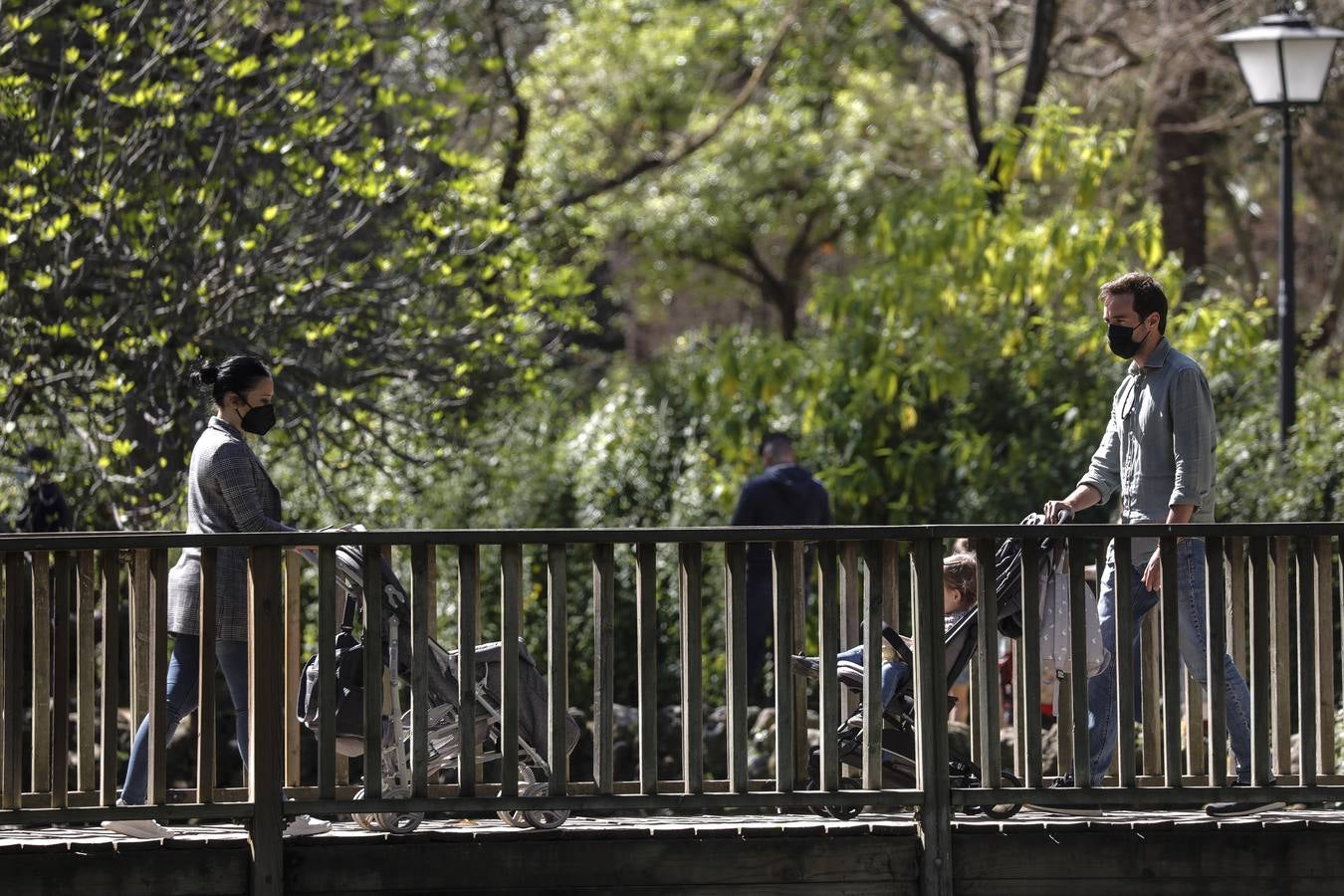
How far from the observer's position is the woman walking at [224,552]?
21.1 ft

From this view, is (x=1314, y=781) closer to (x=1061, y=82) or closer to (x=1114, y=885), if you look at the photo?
(x=1114, y=885)

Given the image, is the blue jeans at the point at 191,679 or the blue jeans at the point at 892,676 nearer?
the blue jeans at the point at 191,679

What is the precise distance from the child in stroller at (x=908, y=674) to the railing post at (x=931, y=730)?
147mm

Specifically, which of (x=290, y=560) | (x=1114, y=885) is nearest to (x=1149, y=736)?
(x=1114, y=885)

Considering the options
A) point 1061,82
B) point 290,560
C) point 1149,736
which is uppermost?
point 1061,82

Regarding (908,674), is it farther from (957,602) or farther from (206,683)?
(206,683)

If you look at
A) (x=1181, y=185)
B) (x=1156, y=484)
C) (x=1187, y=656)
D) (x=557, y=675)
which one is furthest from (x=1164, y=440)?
(x=1181, y=185)

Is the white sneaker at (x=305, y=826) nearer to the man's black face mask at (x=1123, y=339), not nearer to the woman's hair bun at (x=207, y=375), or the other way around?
the woman's hair bun at (x=207, y=375)

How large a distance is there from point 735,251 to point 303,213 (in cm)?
1739

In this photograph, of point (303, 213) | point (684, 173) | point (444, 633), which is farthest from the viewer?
point (684, 173)

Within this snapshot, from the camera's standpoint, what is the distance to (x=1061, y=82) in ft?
62.2

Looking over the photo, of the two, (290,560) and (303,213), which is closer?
(290,560)

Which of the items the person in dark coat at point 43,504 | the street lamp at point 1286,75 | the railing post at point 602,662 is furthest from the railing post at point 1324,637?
the person in dark coat at point 43,504

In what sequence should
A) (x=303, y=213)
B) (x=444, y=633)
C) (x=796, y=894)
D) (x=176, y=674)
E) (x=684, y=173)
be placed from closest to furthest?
1. (x=796, y=894)
2. (x=176, y=674)
3. (x=303, y=213)
4. (x=444, y=633)
5. (x=684, y=173)
